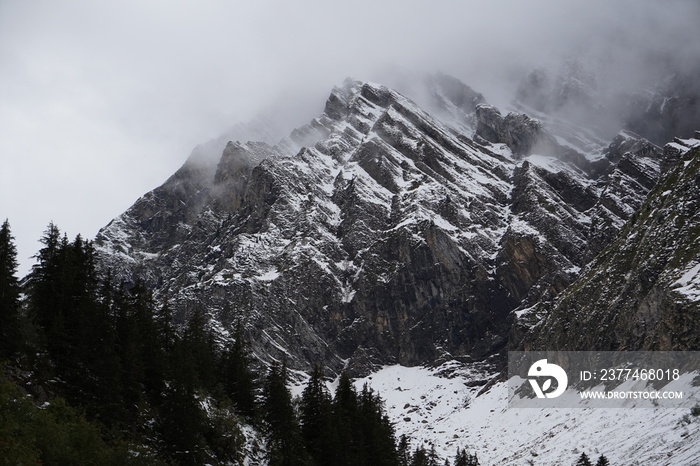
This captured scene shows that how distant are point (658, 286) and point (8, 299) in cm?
14180

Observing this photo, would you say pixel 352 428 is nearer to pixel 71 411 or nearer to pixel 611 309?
pixel 71 411

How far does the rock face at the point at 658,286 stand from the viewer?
526ft

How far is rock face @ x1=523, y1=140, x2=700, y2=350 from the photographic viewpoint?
160 meters

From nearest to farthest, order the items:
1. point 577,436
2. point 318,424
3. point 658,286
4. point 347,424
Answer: point 318,424 < point 347,424 < point 577,436 < point 658,286

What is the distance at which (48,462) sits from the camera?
4406 cm

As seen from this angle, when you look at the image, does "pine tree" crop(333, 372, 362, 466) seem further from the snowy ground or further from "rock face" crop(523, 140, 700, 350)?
"rock face" crop(523, 140, 700, 350)

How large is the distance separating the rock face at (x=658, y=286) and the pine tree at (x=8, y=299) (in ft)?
416

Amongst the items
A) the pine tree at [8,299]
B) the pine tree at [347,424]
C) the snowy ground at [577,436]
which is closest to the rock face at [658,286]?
the snowy ground at [577,436]

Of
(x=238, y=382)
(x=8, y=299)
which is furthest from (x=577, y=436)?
(x=8, y=299)

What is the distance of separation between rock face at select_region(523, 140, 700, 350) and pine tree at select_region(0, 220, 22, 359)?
416 feet

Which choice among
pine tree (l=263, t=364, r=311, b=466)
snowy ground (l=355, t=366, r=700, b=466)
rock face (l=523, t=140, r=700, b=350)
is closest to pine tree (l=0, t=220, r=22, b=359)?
pine tree (l=263, t=364, r=311, b=466)

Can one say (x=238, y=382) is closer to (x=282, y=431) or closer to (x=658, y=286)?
(x=282, y=431)

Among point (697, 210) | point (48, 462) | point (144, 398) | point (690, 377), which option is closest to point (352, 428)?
Answer: point (144, 398)

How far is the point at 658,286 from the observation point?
169 meters
